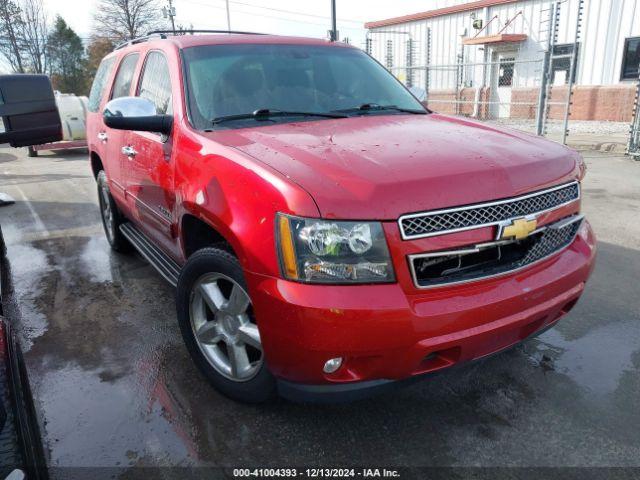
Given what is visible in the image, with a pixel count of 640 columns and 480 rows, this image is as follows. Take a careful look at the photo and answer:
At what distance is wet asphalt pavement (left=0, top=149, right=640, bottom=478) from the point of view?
2.36m

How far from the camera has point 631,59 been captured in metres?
15.1

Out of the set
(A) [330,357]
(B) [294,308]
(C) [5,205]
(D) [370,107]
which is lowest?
(C) [5,205]

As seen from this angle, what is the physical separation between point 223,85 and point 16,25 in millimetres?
38670

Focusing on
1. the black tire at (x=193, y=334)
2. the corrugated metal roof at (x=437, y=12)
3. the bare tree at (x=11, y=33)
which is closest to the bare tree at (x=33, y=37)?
the bare tree at (x=11, y=33)

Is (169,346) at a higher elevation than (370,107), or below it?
below

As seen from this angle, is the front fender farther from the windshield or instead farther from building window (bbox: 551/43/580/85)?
building window (bbox: 551/43/580/85)

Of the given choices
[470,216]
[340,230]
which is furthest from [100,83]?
[470,216]

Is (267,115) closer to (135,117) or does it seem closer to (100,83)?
(135,117)

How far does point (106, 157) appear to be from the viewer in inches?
183

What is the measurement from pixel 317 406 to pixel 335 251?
1.10 meters

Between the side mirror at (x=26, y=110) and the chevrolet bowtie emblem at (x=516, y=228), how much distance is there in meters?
2.88

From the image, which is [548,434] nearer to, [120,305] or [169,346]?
[169,346]

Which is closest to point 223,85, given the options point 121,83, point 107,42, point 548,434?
point 121,83

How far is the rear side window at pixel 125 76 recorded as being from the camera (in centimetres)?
409
